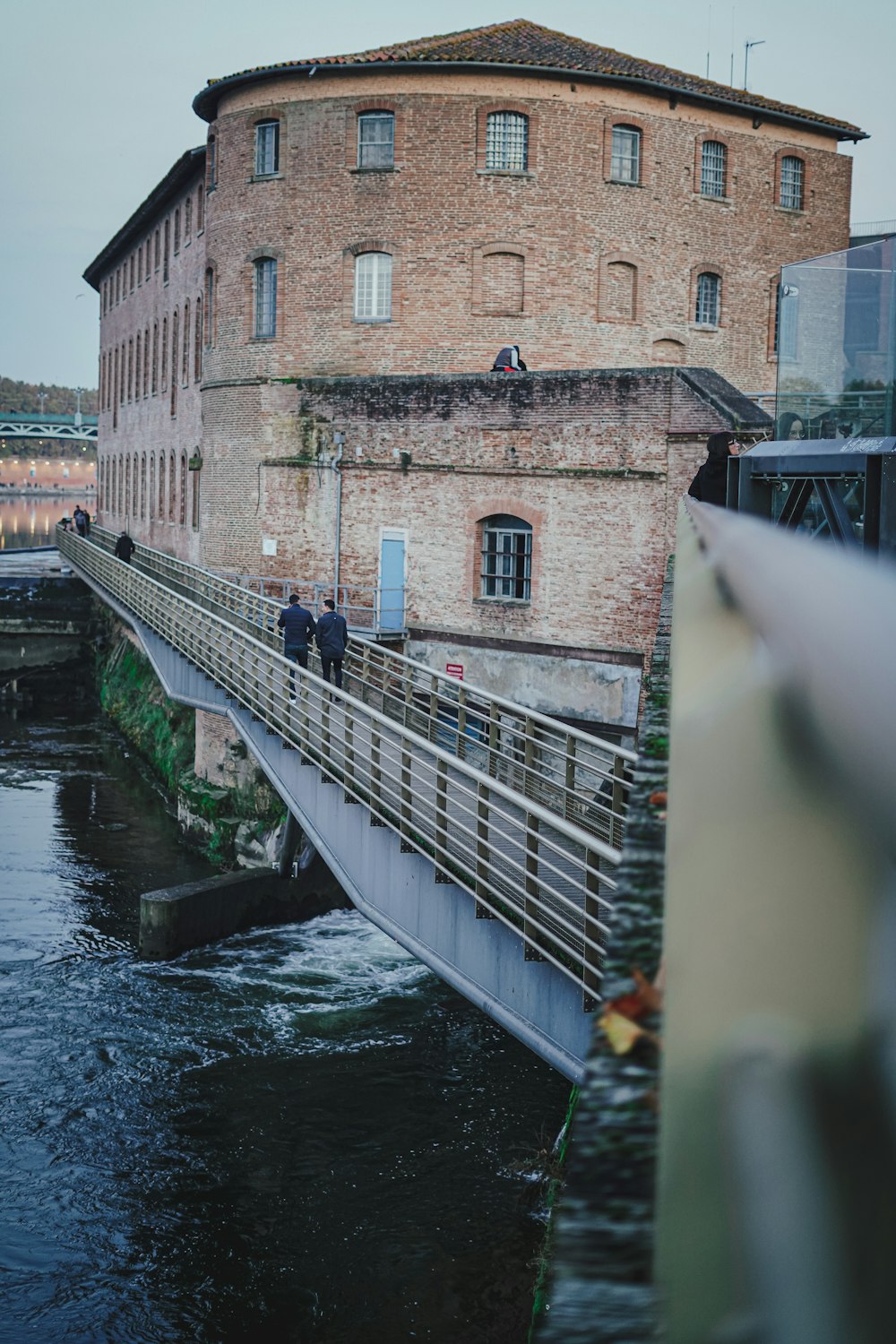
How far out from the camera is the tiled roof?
27719mm

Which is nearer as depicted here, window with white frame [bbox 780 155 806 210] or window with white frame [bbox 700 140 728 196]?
window with white frame [bbox 700 140 728 196]

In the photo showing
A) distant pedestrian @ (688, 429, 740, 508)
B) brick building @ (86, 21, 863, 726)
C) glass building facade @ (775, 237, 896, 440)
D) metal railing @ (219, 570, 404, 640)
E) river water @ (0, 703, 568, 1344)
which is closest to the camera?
glass building facade @ (775, 237, 896, 440)

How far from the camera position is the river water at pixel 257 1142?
1044 centimetres

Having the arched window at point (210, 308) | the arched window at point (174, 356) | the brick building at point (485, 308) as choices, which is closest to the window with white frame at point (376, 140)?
the brick building at point (485, 308)

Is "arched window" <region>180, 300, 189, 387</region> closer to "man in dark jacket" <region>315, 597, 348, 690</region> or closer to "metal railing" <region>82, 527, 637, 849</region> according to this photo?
"metal railing" <region>82, 527, 637, 849</region>

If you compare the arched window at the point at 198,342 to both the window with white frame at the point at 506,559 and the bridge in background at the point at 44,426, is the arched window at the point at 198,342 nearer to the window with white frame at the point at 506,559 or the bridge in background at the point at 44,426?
the window with white frame at the point at 506,559

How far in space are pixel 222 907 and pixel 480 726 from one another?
4844 millimetres

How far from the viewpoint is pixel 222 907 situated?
1934 cm

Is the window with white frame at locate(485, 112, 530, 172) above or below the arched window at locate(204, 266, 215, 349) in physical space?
above

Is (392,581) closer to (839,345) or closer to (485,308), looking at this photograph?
(485,308)

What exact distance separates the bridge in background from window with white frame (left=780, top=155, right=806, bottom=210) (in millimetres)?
85657

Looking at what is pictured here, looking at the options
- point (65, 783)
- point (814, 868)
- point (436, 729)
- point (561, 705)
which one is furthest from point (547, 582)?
point (814, 868)

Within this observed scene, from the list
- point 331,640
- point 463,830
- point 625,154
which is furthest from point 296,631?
point 625,154

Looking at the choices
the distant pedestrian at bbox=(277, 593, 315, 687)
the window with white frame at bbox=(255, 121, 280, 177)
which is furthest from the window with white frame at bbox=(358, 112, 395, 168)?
the distant pedestrian at bbox=(277, 593, 315, 687)
